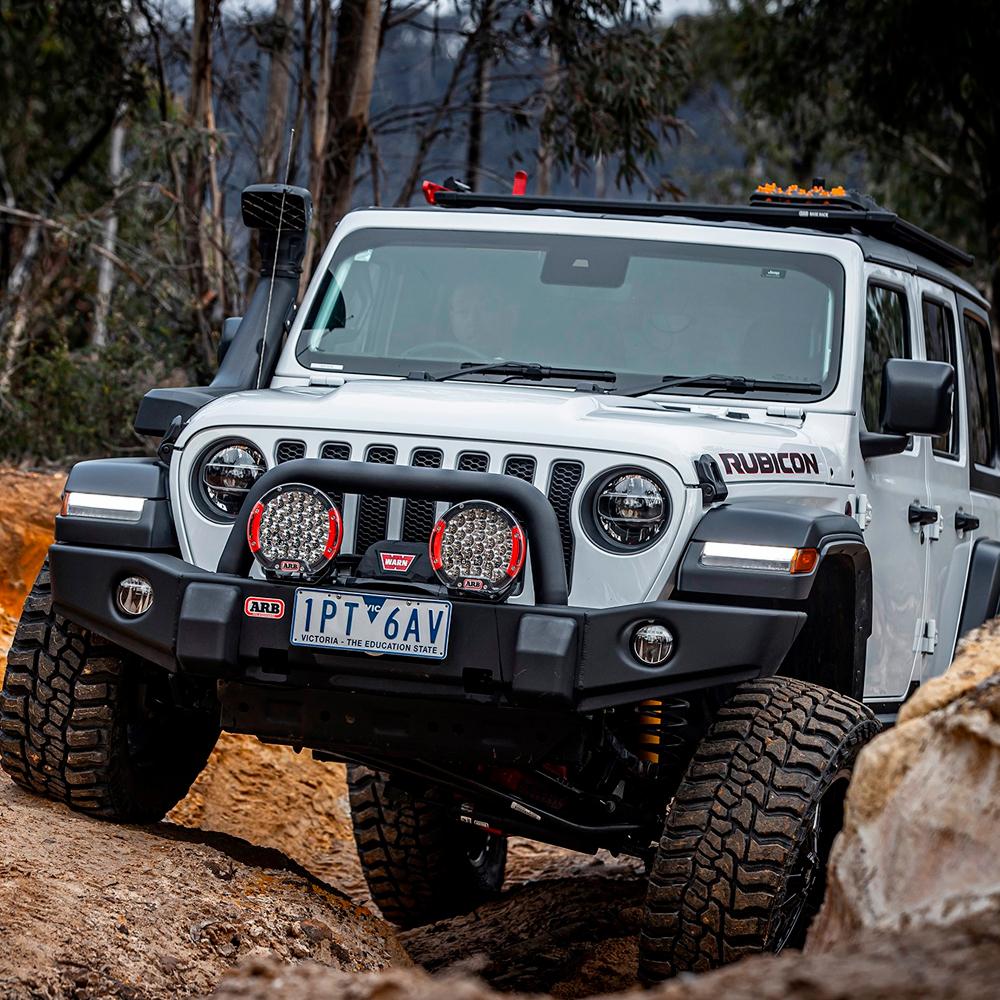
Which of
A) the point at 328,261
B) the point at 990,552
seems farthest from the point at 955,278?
the point at 328,261

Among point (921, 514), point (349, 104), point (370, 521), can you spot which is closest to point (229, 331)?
point (370, 521)

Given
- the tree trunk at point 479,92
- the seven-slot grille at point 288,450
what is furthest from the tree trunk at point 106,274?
the seven-slot grille at point 288,450

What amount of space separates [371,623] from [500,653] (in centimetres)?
33

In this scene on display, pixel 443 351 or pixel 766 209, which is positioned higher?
pixel 766 209

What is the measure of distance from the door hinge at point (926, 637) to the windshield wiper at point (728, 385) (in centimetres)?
118

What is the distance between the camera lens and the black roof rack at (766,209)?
5742mm

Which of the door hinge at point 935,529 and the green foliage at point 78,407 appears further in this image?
the green foliage at point 78,407

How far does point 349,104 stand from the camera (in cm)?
1426

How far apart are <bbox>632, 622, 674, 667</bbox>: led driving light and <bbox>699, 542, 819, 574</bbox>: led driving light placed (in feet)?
0.68

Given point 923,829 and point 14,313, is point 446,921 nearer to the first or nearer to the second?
point 923,829

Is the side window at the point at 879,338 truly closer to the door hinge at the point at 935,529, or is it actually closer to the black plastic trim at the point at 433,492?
the door hinge at the point at 935,529

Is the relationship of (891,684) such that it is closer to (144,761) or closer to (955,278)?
(955,278)

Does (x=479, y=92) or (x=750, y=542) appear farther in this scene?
(x=479, y=92)

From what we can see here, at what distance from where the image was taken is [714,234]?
5.54 meters
